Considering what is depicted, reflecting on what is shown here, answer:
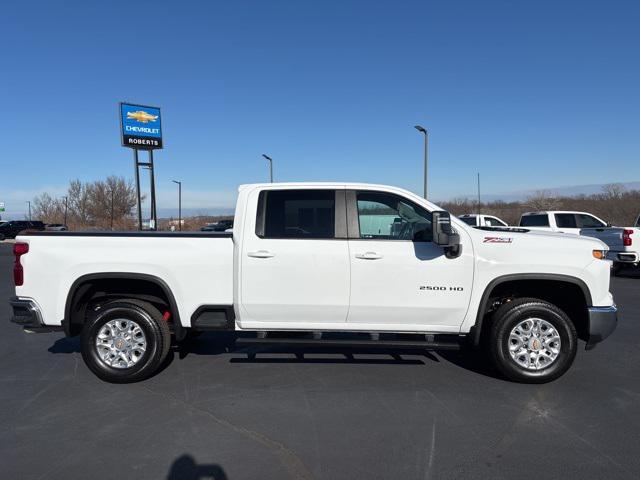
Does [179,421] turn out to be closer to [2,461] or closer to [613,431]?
[2,461]

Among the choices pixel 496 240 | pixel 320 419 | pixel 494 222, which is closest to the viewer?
pixel 320 419

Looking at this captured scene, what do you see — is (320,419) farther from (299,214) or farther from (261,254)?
(299,214)

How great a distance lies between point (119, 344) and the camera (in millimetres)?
4922

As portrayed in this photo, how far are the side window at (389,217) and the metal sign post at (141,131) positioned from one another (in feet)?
75.9

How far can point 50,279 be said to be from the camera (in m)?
4.88

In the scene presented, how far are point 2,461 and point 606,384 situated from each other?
536 cm

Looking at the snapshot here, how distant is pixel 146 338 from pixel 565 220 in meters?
16.1

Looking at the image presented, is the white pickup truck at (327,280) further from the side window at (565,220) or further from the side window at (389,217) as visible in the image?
the side window at (565,220)

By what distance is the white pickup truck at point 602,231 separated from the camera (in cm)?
1316

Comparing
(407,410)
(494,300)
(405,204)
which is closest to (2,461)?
(407,410)

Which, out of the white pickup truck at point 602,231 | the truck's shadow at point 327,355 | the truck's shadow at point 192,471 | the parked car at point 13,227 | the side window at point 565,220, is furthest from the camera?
the parked car at point 13,227

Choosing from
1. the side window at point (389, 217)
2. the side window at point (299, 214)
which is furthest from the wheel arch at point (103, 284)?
the side window at point (389, 217)

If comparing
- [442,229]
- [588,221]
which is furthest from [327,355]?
[588,221]

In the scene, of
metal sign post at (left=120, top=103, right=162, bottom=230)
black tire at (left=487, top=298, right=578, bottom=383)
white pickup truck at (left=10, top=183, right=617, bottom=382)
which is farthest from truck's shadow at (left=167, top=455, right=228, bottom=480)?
metal sign post at (left=120, top=103, right=162, bottom=230)
